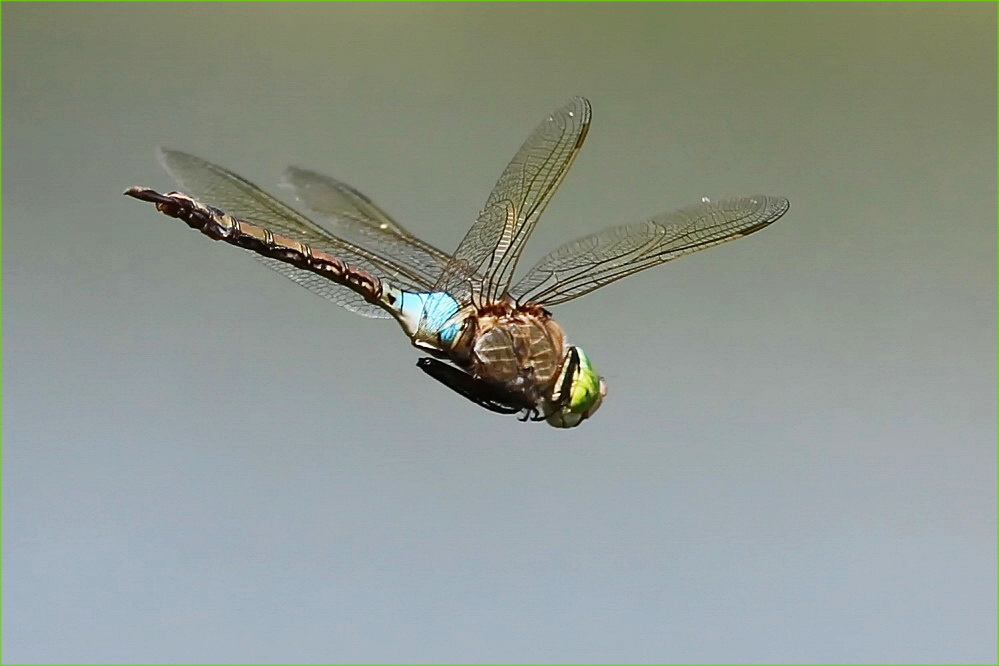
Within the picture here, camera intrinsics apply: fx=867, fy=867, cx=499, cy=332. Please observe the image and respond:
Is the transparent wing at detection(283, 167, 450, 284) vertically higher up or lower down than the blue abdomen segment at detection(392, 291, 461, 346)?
higher up

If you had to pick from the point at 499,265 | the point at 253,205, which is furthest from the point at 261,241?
the point at 499,265

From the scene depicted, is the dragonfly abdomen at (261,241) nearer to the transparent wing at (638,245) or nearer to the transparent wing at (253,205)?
the transparent wing at (253,205)

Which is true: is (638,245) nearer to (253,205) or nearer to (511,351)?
(511,351)

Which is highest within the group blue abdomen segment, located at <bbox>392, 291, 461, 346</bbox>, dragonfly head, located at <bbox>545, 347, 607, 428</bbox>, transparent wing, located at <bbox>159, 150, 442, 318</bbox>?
transparent wing, located at <bbox>159, 150, 442, 318</bbox>

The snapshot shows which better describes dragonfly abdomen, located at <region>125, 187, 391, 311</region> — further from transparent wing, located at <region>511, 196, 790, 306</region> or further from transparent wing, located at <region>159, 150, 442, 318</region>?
transparent wing, located at <region>511, 196, 790, 306</region>

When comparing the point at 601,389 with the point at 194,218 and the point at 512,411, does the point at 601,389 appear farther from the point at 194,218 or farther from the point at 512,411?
the point at 194,218

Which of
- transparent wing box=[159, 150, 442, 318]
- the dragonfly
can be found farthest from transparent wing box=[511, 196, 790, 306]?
transparent wing box=[159, 150, 442, 318]

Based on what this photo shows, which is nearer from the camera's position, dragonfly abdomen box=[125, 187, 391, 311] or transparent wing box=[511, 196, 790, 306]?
dragonfly abdomen box=[125, 187, 391, 311]
